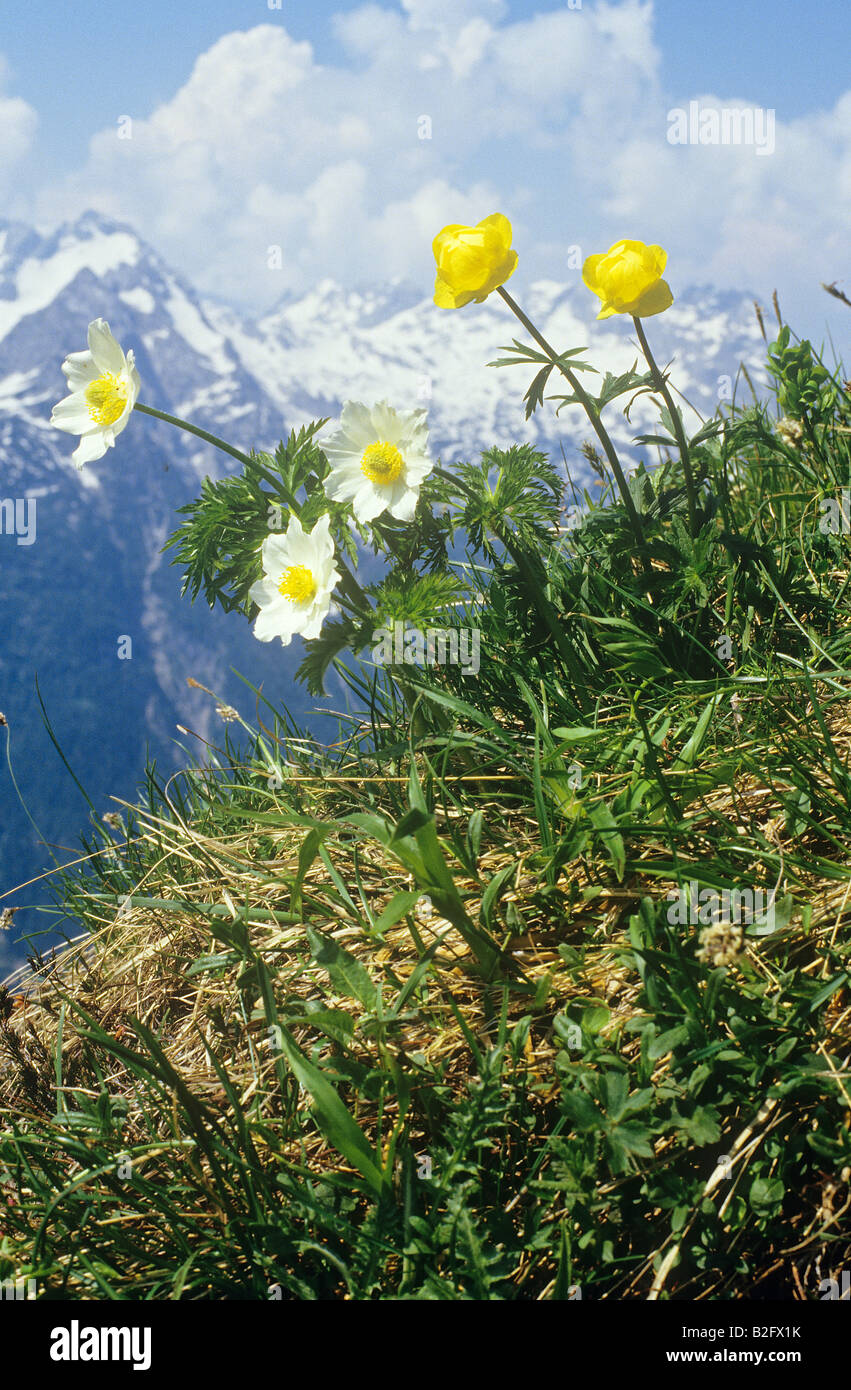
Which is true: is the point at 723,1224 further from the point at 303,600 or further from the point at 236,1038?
the point at 303,600

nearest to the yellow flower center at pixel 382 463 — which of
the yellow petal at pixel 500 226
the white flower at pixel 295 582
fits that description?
the white flower at pixel 295 582

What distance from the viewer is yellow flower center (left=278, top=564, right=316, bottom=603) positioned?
182 centimetres

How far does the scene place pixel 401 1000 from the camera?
56.0 inches

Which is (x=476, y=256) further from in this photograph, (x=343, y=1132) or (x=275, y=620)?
(x=343, y=1132)

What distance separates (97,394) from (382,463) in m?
0.76

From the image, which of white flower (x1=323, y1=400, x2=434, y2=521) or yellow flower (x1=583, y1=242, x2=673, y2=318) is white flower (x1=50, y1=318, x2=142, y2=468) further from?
yellow flower (x1=583, y1=242, x2=673, y2=318)

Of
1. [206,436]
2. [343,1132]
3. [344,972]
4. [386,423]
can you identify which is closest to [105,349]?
[206,436]

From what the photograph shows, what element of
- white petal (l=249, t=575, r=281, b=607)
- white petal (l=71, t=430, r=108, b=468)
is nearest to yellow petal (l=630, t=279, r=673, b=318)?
white petal (l=249, t=575, r=281, b=607)

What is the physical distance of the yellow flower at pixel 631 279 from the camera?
1.91 metres

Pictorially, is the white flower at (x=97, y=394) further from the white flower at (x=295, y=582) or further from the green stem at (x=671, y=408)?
the green stem at (x=671, y=408)

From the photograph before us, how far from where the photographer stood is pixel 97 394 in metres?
2.05

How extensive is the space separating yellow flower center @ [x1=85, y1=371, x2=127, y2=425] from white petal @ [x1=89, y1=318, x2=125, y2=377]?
0.02 m
